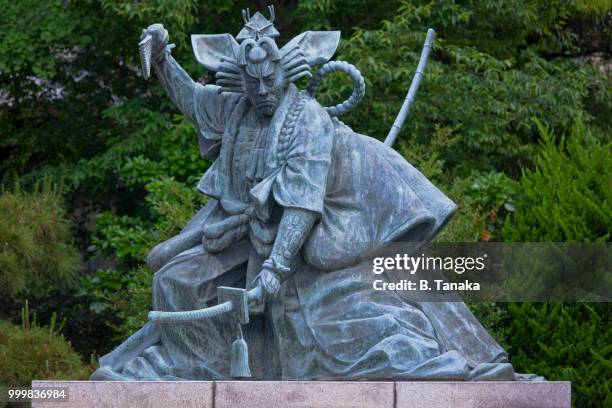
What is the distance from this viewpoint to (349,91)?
48.4ft

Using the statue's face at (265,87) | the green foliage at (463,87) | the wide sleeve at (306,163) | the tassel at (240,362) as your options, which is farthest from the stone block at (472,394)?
the green foliage at (463,87)

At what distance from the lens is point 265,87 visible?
30.5 ft

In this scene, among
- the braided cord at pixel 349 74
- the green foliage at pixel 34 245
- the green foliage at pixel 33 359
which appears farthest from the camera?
the green foliage at pixel 34 245

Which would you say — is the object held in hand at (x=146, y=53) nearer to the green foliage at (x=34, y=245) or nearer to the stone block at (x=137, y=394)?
the stone block at (x=137, y=394)

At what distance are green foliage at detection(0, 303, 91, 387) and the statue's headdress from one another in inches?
142

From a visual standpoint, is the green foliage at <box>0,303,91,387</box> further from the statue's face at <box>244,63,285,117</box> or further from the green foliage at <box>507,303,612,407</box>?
the statue's face at <box>244,63,285,117</box>

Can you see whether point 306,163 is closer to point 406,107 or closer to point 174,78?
point 174,78

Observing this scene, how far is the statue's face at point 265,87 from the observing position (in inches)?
365

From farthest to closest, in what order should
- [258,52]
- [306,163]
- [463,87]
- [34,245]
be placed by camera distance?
[463,87] → [34,245] → [258,52] → [306,163]

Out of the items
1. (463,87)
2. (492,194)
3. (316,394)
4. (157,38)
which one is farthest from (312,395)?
(463,87)

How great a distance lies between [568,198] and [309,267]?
461cm

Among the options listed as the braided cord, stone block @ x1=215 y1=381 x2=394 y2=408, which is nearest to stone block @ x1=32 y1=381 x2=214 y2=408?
stone block @ x1=215 y1=381 x2=394 y2=408

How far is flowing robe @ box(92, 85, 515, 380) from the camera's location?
8836 mm

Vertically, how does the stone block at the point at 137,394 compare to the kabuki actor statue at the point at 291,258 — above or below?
below
